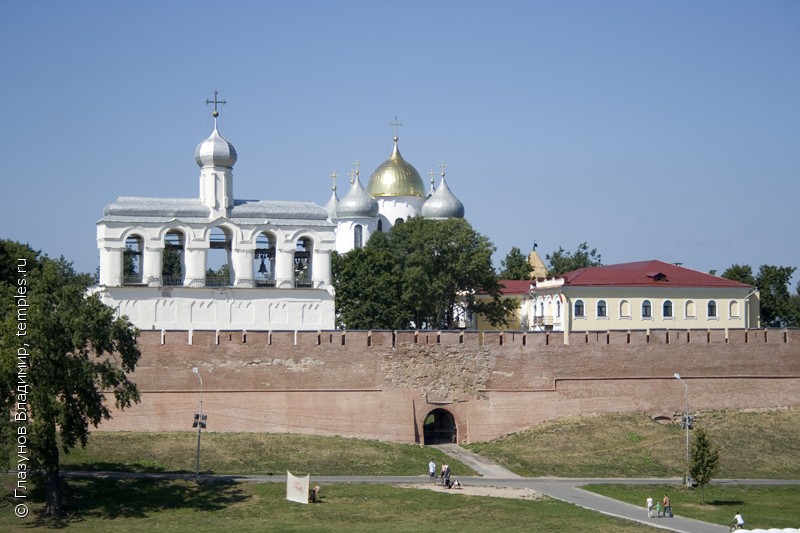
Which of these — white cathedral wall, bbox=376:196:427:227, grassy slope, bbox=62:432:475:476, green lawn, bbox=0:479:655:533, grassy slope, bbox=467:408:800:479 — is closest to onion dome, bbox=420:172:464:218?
white cathedral wall, bbox=376:196:427:227

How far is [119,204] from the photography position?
4831 centimetres

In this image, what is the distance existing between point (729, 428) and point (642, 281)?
1548 centimetres

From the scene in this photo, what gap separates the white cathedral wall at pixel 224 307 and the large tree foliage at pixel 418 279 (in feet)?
27.1

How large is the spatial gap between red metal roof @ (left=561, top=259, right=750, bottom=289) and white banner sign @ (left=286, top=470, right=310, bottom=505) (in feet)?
85.0

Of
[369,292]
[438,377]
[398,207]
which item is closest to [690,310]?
[369,292]

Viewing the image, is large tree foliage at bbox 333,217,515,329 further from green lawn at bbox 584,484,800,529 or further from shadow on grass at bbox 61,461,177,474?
green lawn at bbox 584,484,800,529

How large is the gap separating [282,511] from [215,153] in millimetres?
19602

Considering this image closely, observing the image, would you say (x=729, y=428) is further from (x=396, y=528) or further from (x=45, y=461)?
(x=45, y=461)

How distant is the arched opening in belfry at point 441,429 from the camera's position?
44.3 metres

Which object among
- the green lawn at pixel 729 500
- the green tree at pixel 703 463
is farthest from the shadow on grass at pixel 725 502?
the green tree at pixel 703 463

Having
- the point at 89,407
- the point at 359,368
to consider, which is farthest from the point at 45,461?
the point at 359,368

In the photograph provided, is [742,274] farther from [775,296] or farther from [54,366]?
[54,366]

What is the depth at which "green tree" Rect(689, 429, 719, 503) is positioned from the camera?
3678 centimetres

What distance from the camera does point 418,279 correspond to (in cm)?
5747
